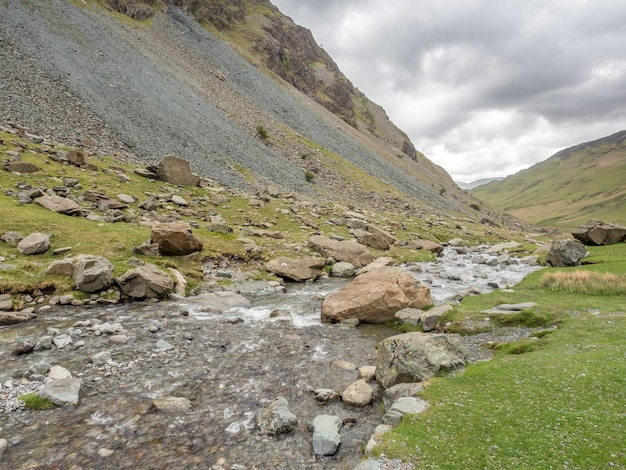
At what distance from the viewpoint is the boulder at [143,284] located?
21.4m

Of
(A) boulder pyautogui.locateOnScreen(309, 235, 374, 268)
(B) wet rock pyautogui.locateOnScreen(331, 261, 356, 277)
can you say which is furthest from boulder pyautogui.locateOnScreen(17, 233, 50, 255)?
(A) boulder pyautogui.locateOnScreen(309, 235, 374, 268)

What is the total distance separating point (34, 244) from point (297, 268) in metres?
18.7

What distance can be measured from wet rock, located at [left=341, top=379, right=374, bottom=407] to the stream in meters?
0.31

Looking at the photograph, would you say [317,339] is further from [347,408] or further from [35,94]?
[35,94]

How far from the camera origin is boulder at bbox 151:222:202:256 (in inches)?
1049

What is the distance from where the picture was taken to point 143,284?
21.8m

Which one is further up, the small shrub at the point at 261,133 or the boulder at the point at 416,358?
the small shrub at the point at 261,133

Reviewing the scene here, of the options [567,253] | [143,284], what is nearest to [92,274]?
[143,284]

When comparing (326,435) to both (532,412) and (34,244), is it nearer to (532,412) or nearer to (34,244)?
(532,412)

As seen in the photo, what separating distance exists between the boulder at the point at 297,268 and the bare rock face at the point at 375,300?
7292 millimetres

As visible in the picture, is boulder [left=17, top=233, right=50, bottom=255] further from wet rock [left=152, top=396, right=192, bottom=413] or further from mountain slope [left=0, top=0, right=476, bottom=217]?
mountain slope [left=0, top=0, right=476, bottom=217]

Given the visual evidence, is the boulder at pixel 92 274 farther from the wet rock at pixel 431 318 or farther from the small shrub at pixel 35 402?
the wet rock at pixel 431 318

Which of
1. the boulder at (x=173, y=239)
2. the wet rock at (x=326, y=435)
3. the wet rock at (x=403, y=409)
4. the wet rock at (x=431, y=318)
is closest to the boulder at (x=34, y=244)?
the boulder at (x=173, y=239)

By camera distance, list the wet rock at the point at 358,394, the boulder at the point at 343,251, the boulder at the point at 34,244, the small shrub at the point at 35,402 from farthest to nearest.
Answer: the boulder at the point at 343,251, the boulder at the point at 34,244, the wet rock at the point at 358,394, the small shrub at the point at 35,402
